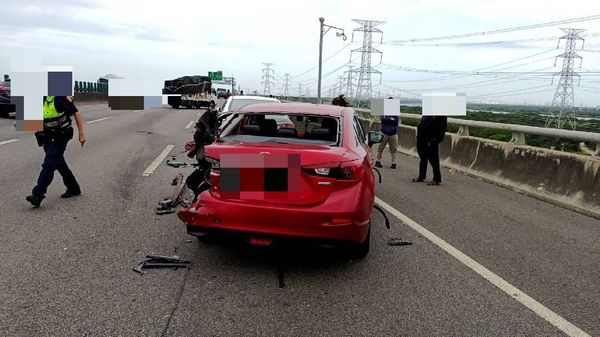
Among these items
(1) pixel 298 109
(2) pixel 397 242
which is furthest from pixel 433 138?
(1) pixel 298 109

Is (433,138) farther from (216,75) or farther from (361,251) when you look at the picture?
(216,75)

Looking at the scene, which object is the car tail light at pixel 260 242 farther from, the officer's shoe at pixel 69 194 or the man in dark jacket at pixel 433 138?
the man in dark jacket at pixel 433 138

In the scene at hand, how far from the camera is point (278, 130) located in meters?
5.06

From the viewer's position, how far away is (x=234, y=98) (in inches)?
453

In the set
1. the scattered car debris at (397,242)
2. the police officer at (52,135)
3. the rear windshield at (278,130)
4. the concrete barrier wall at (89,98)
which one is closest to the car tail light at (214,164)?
the rear windshield at (278,130)

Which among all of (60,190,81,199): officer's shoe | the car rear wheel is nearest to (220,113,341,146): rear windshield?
the car rear wheel

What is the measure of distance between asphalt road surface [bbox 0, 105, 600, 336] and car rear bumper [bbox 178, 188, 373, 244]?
6.9 inches

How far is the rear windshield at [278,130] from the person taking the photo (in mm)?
4824

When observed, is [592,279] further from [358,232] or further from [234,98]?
[234,98]

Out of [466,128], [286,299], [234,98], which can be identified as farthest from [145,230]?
[466,128]

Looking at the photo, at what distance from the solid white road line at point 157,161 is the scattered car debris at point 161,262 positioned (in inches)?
179

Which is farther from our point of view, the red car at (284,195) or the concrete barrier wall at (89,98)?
the concrete barrier wall at (89,98)

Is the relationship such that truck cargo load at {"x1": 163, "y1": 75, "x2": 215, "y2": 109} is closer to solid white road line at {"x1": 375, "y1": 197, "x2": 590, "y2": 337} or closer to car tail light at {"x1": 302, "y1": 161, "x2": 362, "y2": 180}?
solid white road line at {"x1": 375, "y1": 197, "x2": 590, "y2": 337}

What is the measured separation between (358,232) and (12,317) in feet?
8.52
